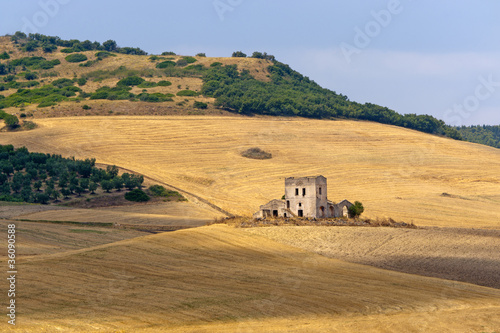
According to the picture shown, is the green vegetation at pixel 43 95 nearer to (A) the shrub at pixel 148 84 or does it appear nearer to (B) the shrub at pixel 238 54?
(A) the shrub at pixel 148 84

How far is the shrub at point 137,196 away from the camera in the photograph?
2894 inches

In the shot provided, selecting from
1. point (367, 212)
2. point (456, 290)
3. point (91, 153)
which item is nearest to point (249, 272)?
point (456, 290)

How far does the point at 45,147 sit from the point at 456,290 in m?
75.1

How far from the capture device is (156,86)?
463 feet

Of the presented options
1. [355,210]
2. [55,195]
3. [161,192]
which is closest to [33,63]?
[161,192]

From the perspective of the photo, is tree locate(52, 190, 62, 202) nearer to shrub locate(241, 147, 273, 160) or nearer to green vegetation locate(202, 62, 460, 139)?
shrub locate(241, 147, 273, 160)

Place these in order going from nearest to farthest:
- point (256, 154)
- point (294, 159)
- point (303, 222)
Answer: point (303, 222) → point (256, 154) → point (294, 159)

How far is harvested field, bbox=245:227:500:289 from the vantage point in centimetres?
4038

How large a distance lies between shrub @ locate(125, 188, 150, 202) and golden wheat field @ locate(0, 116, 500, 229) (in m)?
7.90

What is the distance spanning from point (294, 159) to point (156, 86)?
52.3 meters

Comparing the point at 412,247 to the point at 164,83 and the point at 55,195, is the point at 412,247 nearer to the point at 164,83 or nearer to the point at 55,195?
the point at 55,195

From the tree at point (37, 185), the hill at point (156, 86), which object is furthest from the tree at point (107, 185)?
the hill at point (156, 86)

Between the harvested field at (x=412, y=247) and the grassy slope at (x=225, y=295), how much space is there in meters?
2.80

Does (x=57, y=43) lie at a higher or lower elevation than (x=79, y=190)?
higher
